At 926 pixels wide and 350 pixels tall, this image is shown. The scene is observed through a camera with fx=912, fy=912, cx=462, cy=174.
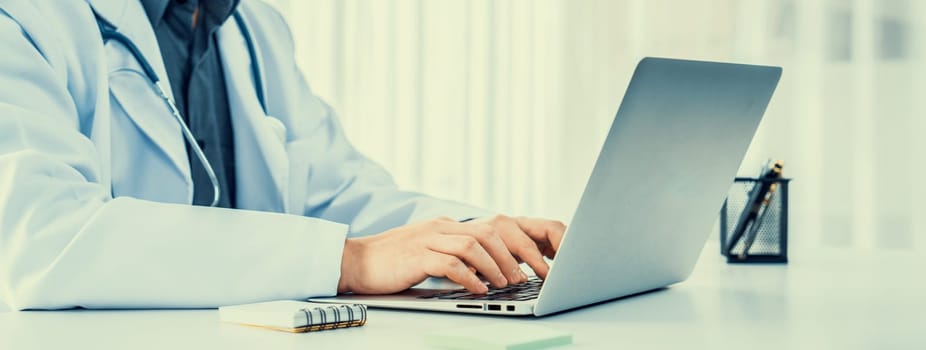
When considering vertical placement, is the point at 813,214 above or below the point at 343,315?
below

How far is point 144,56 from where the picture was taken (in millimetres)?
1078

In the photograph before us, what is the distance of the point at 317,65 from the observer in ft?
11.5

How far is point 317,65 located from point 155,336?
2.97 meters

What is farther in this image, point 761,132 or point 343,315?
point 761,132

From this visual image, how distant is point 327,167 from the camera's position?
1494mm

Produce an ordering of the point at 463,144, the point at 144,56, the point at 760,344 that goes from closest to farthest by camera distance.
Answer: the point at 760,344 < the point at 144,56 < the point at 463,144

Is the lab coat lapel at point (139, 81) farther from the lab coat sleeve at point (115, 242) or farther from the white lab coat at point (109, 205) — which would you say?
the lab coat sleeve at point (115, 242)

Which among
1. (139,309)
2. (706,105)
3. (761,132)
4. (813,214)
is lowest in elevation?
(813,214)

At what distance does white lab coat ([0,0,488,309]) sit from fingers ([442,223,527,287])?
0.38 ft

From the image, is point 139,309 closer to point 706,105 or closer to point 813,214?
point 706,105

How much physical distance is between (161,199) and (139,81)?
5.6 inches

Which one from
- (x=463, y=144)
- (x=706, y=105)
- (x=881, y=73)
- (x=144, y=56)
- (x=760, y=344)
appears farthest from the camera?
(x=463, y=144)

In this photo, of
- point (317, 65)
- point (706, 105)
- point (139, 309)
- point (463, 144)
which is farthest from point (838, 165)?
point (139, 309)

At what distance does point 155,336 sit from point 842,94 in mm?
2627
